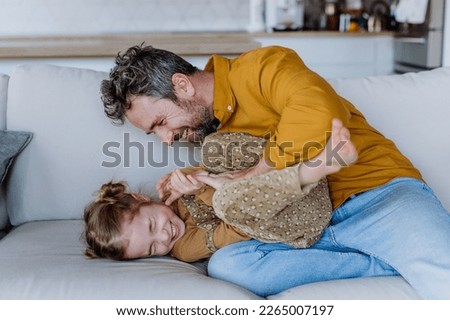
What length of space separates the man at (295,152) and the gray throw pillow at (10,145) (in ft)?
1.15

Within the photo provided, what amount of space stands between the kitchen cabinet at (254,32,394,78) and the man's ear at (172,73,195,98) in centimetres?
214

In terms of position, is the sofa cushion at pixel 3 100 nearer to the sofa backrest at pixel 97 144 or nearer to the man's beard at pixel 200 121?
the sofa backrest at pixel 97 144

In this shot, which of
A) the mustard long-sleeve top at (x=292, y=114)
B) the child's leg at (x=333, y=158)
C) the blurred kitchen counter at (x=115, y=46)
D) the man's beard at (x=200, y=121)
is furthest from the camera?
the blurred kitchen counter at (x=115, y=46)

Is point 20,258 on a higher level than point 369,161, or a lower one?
lower

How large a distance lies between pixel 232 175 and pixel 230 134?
0.15m

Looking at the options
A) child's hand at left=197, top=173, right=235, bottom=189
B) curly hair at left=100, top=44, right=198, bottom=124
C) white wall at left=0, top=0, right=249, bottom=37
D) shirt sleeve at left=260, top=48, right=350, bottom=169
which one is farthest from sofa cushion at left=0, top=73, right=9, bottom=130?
white wall at left=0, top=0, right=249, bottom=37

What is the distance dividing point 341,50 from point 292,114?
2.62m

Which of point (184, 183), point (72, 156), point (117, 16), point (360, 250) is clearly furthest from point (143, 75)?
point (117, 16)

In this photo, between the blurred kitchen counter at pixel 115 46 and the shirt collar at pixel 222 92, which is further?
the blurred kitchen counter at pixel 115 46

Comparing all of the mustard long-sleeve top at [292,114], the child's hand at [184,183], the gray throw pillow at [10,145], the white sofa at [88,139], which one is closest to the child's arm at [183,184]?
the child's hand at [184,183]

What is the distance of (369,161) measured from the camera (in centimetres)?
193

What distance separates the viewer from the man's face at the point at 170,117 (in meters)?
1.93

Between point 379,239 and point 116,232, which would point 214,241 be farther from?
point 379,239
